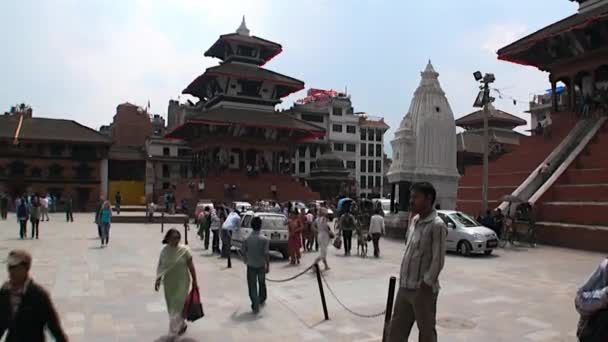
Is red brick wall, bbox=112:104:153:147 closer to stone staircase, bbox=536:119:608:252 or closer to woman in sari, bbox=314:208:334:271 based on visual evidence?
stone staircase, bbox=536:119:608:252

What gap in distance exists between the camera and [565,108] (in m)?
31.3

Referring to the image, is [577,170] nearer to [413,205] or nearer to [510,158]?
[510,158]

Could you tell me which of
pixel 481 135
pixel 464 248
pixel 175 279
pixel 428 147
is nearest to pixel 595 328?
pixel 175 279

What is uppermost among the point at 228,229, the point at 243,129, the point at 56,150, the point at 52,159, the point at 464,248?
the point at 243,129

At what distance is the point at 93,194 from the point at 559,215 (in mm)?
43822

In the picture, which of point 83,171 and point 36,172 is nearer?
point 36,172

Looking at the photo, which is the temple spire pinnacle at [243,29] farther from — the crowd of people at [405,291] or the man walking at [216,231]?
the crowd of people at [405,291]

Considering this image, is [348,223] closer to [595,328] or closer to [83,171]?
[595,328]

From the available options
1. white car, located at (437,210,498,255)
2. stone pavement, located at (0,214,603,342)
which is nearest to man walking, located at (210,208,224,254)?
stone pavement, located at (0,214,603,342)

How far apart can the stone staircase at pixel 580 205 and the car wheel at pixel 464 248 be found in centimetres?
463

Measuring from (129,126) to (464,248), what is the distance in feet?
201

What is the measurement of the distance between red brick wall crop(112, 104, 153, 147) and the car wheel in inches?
2336

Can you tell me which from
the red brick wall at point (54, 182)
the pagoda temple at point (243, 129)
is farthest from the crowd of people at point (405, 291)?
the red brick wall at point (54, 182)

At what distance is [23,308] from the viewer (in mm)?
3938
